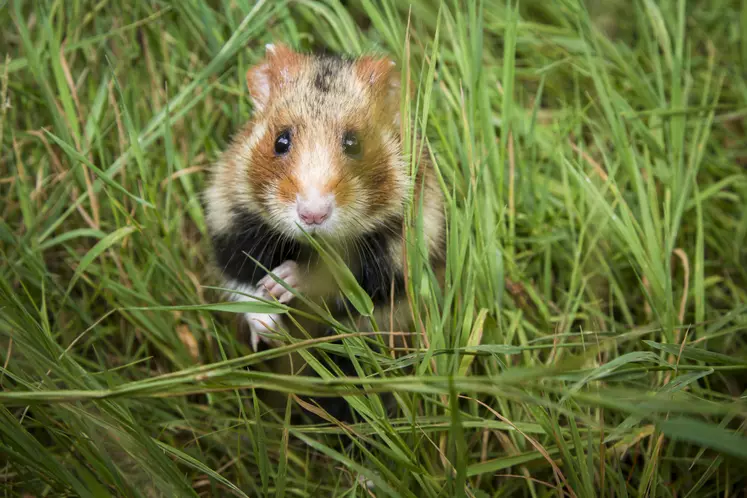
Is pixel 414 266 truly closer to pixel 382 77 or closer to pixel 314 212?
pixel 314 212

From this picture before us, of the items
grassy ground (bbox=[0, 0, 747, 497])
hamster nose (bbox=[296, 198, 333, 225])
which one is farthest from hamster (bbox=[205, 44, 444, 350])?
grassy ground (bbox=[0, 0, 747, 497])

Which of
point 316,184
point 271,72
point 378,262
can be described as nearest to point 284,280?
point 378,262

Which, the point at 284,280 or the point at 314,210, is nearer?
the point at 314,210

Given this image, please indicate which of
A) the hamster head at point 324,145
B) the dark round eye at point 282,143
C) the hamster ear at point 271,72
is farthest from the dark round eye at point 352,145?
the hamster ear at point 271,72

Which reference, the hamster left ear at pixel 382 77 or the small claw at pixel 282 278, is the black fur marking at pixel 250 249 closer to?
the small claw at pixel 282 278

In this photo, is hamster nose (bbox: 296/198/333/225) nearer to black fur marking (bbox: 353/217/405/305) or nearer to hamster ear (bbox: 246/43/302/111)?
black fur marking (bbox: 353/217/405/305)

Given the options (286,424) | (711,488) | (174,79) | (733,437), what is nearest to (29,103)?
(174,79)
